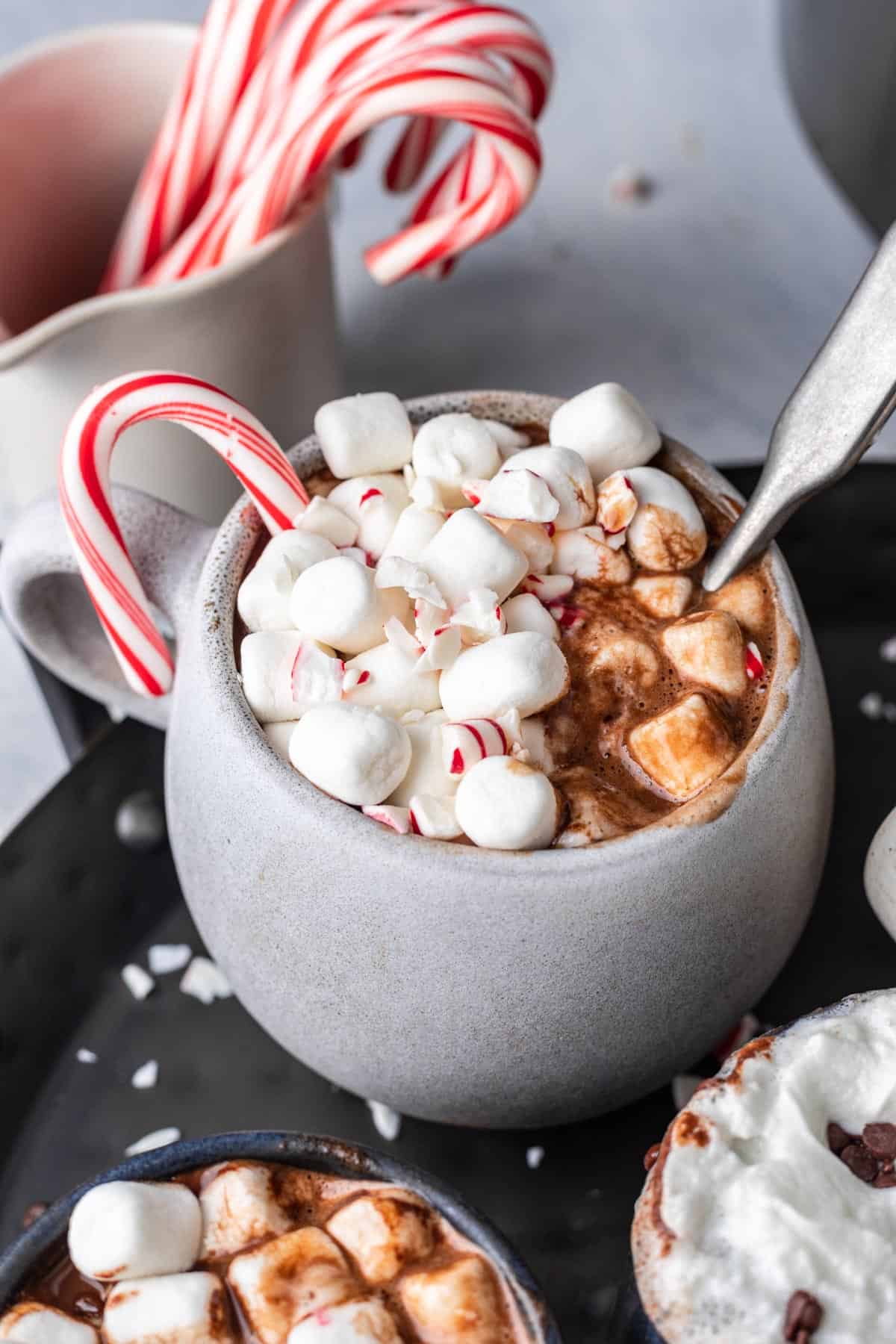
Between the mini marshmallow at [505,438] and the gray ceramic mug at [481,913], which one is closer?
the gray ceramic mug at [481,913]

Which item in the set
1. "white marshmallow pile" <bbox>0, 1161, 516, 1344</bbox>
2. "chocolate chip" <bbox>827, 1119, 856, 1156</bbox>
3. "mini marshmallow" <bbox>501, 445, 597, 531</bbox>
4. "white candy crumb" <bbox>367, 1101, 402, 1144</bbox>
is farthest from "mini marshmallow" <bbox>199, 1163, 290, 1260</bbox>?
"mini marshmallow" <bbox>501, 445, 597, 531</bbox>

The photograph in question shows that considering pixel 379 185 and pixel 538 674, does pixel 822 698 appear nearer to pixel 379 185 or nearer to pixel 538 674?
pixel 538 674

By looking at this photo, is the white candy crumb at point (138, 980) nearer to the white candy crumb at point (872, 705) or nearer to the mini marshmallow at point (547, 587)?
the mini marshmallow at point (547, 587)

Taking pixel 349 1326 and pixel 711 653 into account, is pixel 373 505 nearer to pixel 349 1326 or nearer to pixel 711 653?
pixel 711 653

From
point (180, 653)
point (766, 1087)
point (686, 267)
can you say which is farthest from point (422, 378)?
point (766, 1087)

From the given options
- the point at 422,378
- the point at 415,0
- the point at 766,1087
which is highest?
the point at 415,0

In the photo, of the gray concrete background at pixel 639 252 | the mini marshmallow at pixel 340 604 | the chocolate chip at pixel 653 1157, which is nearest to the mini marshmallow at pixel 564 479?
the mini marshmallow at pixel 340 604
